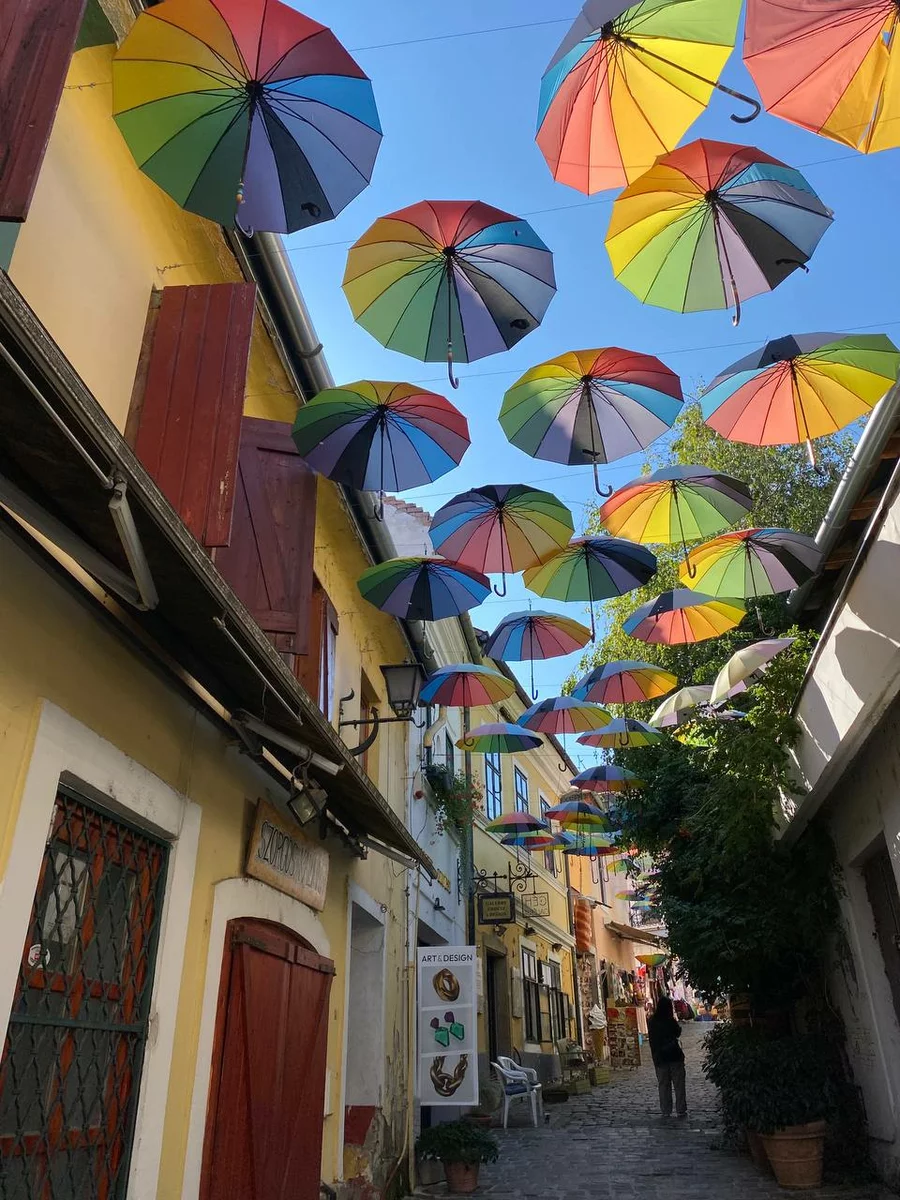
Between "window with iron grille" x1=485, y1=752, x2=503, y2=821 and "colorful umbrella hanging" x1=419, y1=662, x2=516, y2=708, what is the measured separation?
727 centimetres

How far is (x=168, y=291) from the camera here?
5223mm

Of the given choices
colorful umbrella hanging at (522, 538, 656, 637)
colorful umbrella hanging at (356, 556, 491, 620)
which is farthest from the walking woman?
colorful umbrella hanging at (356, 556, 491, 620)

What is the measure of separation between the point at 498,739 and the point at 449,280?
25.7ft

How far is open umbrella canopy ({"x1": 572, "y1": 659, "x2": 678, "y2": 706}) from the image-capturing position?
1003cm

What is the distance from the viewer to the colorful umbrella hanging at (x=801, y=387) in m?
5.98

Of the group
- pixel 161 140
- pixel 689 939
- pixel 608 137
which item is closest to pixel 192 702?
pixel 161 140

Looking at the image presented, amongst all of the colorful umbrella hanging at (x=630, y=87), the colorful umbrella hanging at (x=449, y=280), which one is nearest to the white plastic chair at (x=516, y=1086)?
the colorful umbrella hanging at (x=449, y=280)

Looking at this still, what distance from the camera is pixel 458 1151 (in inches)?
346

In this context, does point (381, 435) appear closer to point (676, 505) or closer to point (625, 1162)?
point (676, 505)

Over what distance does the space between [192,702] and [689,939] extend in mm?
7565

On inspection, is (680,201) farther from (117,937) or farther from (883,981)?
(883,981)

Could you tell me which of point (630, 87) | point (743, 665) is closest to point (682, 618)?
point (743, 665)

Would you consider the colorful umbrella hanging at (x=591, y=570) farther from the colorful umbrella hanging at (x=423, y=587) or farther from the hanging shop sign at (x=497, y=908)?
the hanging shop sign at (x=497, y=908)

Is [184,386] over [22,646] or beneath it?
over
